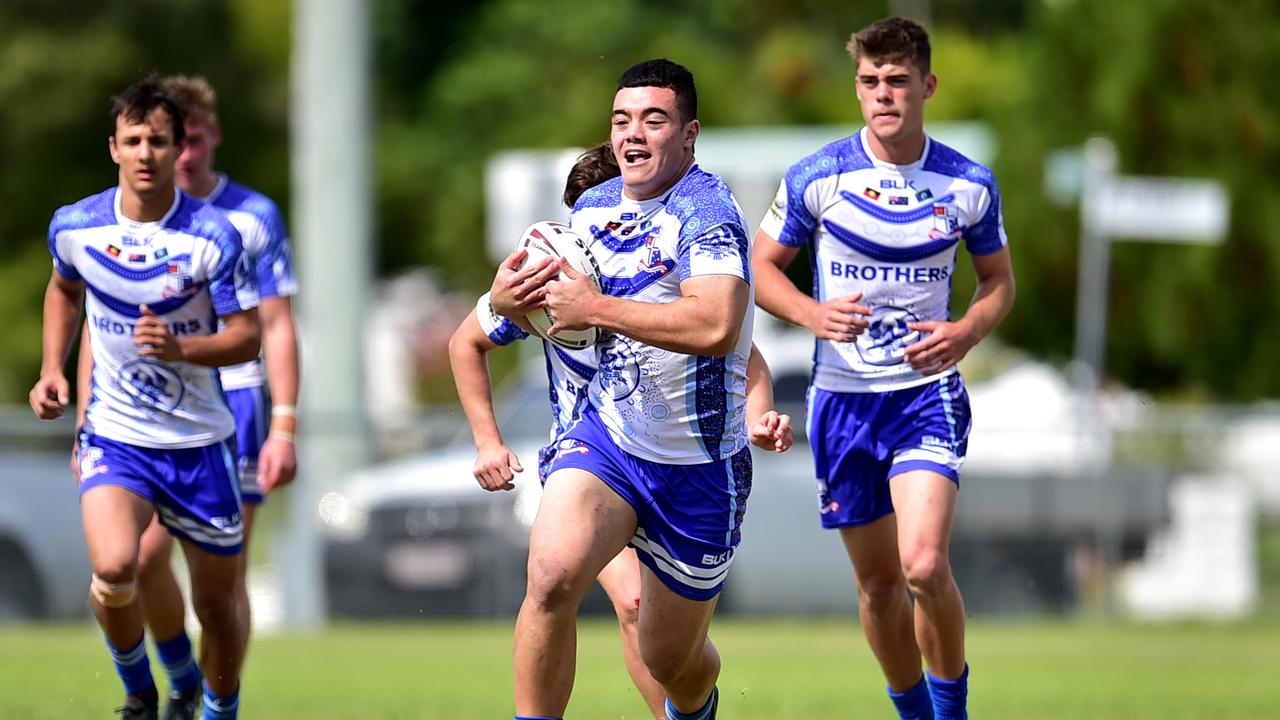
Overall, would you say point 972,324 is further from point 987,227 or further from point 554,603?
point 554,603

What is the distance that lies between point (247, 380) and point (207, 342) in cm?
152

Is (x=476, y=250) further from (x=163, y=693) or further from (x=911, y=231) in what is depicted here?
(x=911, y=231)

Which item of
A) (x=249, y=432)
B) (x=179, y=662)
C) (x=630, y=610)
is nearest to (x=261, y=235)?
(x=249, y=432)

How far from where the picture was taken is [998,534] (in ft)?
56.3

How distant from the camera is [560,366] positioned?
6945 mm

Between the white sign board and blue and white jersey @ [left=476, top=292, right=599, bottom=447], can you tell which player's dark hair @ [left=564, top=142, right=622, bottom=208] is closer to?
blue and white jersey @ [left=476, top=292, right=599, bottom=447]

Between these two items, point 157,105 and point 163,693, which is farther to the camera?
point 163,693

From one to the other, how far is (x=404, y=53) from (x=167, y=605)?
54028mm

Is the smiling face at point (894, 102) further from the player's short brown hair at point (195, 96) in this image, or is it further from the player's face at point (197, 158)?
the player's face at point (197, 158)

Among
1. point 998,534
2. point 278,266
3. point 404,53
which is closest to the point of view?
point 278,266

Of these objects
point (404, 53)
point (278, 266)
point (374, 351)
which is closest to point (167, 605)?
point (278, 266)

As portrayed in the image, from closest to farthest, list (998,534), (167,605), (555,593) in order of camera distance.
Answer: (555,593) → (167,605) → (998,534)

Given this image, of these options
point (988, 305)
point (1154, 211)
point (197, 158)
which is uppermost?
point (197, 158)

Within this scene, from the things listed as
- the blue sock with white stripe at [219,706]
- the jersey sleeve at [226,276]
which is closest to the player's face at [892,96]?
the jersey sleeve at [226,276]
